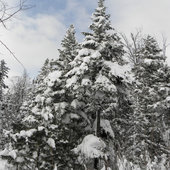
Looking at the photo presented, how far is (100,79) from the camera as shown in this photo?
10812 mm

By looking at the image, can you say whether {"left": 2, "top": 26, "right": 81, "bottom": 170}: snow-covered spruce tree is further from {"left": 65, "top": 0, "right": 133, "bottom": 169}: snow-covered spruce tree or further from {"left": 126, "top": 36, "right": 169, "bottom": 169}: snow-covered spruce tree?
{"left": 126, "top": 36, "right": 169, "bottom": 169}: snow-covered spruce tree

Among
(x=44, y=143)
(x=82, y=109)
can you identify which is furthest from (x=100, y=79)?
(x=44, y=143)

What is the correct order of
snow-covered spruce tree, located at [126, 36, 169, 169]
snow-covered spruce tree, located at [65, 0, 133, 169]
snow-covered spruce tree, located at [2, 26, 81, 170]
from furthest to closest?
snow-covered spruce tree, located at [126, 36, 169, 169], snow-covered spruce tree, located at [65, 0, 133, 169], snow-covered spruce tree, located at [2, 26, 81, 170]

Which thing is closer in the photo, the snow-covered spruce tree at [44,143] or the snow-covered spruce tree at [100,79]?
the snow-covered spruce tree at [44,143]

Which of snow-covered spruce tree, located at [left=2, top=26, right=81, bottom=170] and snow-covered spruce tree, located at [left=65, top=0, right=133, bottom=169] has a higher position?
snow-covered spruce tree, located at [left=65, top=0, right=133, bottom=169]

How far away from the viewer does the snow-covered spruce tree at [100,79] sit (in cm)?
1096

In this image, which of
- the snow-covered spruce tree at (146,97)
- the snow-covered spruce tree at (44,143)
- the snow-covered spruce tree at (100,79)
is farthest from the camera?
the snow-covered spruce tree at (146,97)

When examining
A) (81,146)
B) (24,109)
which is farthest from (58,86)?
(24,109)

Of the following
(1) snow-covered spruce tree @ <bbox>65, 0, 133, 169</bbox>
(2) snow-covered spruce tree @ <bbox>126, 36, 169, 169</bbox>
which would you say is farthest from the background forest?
(2) snow-covered spruce tree @ <bbox>126, 36, 169, 169</bbox>

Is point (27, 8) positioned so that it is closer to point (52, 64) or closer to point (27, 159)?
point (27, 159)

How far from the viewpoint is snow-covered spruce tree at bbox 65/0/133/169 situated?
36.0 ft

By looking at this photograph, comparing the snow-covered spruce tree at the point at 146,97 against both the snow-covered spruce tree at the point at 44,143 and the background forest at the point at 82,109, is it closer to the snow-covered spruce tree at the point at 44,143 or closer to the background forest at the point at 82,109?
the background forest at the point at 82,109

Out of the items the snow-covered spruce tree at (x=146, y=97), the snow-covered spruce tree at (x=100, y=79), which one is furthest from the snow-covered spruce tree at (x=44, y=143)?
the snow-covered spruce tree at (x=146, y=97)

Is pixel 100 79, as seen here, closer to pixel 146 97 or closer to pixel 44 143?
pixel 44 143
